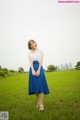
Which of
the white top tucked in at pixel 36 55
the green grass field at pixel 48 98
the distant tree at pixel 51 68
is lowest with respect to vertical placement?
the green grass field at pixel 48 98

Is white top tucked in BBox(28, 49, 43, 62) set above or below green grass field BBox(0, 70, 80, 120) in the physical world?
above

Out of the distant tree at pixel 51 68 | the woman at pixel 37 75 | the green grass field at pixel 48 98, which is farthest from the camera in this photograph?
the distant tree at pixel 51 68

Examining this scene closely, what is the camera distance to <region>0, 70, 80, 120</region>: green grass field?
114 inches

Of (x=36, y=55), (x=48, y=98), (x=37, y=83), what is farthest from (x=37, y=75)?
(x=48, y=98)

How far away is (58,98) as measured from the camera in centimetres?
363

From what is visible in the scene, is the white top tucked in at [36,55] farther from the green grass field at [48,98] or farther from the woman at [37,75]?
the green grass field at [48,98]

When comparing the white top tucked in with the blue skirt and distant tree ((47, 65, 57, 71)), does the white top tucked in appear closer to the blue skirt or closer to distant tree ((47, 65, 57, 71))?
the blue skirt

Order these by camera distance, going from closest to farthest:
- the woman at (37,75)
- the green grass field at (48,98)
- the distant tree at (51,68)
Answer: the green grass field at (48,98), the woman at (37,75), the distant tree at (51,68)

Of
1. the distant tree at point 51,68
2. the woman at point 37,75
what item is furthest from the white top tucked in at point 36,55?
the distant tree at point 51,68

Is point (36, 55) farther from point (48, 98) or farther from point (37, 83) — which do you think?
point (48, 98)

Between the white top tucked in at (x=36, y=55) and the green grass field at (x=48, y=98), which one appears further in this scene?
the white top tucked in at (x=36, y=55)

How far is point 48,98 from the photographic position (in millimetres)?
3699

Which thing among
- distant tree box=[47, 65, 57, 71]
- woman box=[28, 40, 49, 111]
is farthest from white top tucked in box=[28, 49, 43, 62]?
distant tree box=[47, 65, 57, 71]

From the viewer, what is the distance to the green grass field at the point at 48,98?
289 cm
